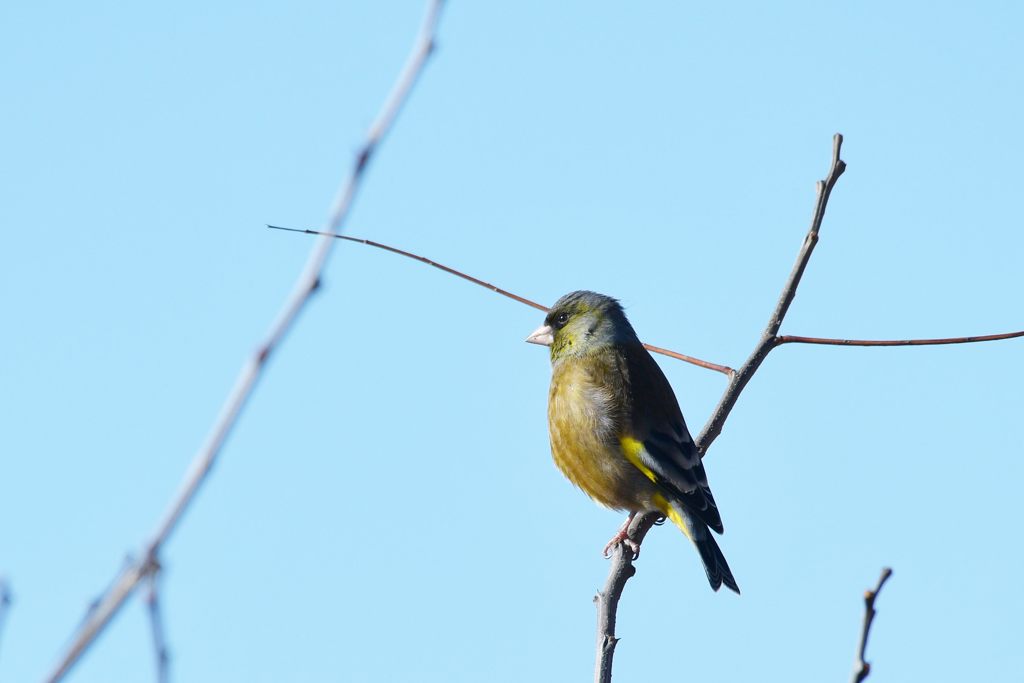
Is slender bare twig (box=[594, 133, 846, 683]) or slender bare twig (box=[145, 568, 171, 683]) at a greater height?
slender bare twig (box=[594, 133, 846, 683])

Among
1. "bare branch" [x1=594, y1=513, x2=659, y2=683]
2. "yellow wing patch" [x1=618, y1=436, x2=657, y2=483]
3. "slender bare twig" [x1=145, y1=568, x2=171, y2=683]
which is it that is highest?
"yellow wing patch" [x1=618, y1=436, x2=657, y2=483]

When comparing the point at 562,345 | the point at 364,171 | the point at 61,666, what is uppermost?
the point at 562,345

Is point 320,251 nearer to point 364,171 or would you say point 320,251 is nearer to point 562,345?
point 364,171

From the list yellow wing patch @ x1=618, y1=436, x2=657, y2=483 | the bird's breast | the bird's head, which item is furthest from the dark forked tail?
the bird's head

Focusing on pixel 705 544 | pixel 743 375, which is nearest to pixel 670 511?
pixel 705 544

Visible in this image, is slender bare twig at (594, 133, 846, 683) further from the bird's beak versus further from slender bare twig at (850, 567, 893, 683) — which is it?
the bird's beak

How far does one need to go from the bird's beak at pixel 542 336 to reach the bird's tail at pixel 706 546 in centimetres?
172

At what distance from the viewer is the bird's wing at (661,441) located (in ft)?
19.8

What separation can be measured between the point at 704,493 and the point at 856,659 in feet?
13.7

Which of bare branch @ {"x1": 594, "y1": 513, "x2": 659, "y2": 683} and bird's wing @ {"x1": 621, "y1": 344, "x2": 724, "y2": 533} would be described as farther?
bird's wing @ {"x1": 621, "y1": 344, "x2": 724, "y2": 533}

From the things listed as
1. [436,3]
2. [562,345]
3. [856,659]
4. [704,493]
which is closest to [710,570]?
[704,493]

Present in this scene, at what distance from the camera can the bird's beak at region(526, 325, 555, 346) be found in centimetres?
757

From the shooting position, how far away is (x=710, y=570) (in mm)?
5828

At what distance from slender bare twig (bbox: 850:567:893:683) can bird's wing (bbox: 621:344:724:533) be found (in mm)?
3591
